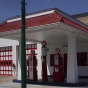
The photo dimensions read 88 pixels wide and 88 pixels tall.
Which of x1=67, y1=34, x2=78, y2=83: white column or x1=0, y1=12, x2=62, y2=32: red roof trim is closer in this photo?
x1=0, y1=12, x2=62, y2=32: red roof trim

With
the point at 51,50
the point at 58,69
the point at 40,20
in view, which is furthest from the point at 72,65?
the point at 51,50

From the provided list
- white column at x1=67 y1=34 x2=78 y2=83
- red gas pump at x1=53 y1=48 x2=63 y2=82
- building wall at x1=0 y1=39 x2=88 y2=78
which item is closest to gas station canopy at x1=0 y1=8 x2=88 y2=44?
white column at x1=67 y1=34 x2=78 y2=83

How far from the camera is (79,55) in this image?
18.9 metres

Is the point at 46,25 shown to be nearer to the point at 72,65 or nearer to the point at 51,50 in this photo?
the point at 72,65

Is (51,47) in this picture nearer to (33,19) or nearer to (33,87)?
(33,19)

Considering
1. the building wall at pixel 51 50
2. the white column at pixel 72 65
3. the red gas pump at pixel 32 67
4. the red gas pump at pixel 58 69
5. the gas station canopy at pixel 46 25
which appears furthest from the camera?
the building wall at pixel 51 50

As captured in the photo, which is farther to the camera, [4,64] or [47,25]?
[4,64]

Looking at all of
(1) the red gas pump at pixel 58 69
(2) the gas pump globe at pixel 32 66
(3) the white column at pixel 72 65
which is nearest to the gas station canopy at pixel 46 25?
(3) the white column at pixel 72 65

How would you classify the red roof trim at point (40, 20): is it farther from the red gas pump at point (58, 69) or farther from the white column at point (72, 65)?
the red gas pump at point (58, 69)

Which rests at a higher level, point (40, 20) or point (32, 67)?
point (40, 20)

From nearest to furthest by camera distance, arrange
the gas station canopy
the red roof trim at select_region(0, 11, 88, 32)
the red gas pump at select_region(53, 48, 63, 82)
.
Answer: the gas station canopy < the red roof trim at select_region(0, 11, 88, 32) < the red gas pump at select_region(53, 48, 63, 82)

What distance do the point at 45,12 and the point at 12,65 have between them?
1003cm

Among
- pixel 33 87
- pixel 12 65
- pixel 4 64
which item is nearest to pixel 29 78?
pixel 33 87

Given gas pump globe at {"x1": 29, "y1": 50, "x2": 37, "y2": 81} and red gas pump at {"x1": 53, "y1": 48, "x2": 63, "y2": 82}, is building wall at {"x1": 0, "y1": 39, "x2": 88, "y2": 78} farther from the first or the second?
red gas pump at {"x1": 53, "y1": 48, "x2": 63, "y2": 82}
